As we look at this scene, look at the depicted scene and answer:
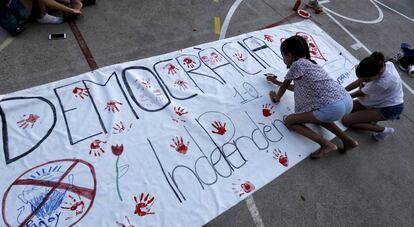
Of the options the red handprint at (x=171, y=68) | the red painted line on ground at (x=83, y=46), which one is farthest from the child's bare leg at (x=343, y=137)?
the red painted line on ground at (x=83, y=46)

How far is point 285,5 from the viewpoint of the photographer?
4.85 meters

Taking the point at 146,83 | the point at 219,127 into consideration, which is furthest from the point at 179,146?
the point at 146,83

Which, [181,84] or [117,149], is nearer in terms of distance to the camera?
[117,149]

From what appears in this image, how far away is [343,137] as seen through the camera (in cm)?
289

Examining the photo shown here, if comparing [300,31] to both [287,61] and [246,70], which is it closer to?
[246,70]

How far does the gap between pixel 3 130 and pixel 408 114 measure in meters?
4.39

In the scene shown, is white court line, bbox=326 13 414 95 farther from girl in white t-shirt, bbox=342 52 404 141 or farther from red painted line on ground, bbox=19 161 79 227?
red painted line on ground, bbox=19 161 79 227

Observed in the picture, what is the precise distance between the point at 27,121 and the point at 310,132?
8.50 feet

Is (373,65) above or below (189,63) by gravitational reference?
above

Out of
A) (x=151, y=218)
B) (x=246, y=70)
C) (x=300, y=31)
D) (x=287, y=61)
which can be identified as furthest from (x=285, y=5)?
(x=151, y=218)

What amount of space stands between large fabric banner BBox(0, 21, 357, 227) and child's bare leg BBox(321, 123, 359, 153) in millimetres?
308

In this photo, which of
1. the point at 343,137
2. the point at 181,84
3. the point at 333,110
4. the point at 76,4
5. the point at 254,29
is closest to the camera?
the point at 333,110

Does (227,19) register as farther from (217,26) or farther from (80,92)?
(80,92)

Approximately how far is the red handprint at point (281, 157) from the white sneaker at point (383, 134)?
3.93 ft
